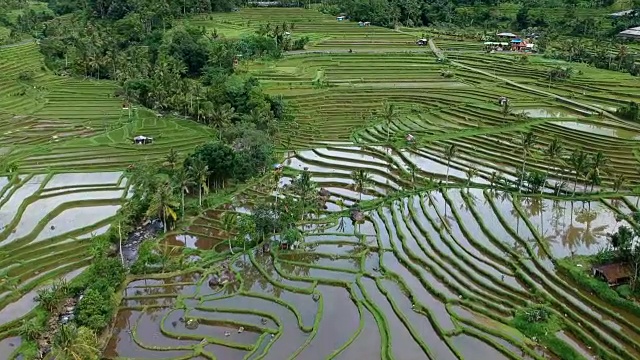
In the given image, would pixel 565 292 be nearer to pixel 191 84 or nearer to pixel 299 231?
pixel 299 231

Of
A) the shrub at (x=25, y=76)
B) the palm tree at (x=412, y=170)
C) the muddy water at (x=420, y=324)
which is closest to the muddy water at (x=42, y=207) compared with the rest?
the muddy water at (x=420, y=324)

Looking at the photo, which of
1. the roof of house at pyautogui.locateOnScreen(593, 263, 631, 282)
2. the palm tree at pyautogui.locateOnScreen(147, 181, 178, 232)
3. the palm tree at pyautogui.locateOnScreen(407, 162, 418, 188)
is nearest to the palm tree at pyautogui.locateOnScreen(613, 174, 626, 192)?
the roof of house at pyautogui.locateOnScreen(593, 263, 631, 282)

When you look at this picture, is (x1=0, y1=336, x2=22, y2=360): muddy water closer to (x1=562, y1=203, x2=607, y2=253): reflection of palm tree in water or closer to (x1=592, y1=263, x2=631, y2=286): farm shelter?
(x1=592, y1=263, x2=631, y2=286): farm shelter

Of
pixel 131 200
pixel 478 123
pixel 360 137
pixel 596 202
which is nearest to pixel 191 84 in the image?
pixel 360 137

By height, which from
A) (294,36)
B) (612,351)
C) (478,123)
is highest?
(294,36)

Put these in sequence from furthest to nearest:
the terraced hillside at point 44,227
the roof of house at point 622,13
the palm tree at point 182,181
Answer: the roof of house at point 622,13
the palm tree at point 182,181
the terraced hillside at point 44,227

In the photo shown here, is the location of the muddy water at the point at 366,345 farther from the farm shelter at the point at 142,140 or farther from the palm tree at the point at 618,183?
the farm shelter at the point at 142,140
